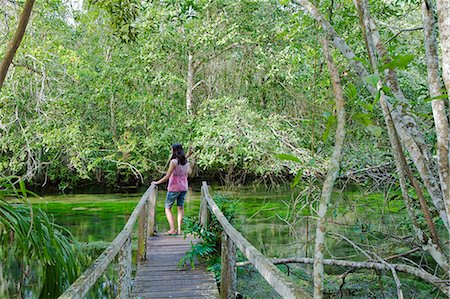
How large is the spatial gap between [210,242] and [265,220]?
7.44m

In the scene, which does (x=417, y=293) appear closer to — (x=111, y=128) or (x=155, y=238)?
(x=155, y=238)

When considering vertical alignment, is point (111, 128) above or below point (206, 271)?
above

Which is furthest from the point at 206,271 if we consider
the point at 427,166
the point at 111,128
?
the point at 111,128

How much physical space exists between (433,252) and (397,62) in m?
2.15

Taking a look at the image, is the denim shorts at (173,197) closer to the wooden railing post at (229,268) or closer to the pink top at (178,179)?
the pink top at (178,179)

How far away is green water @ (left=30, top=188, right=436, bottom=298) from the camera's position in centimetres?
666

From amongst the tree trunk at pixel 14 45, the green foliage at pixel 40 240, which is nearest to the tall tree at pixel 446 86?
the green foliage at pixel 40 240

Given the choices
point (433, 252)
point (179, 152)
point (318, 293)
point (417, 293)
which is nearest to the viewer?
point (318, 293)

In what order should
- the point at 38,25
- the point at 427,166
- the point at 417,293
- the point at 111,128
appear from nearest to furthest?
the point at 427,166
the point at 417,293
the point at 38,25
the point at 111,128

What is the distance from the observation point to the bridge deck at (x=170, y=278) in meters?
4.67

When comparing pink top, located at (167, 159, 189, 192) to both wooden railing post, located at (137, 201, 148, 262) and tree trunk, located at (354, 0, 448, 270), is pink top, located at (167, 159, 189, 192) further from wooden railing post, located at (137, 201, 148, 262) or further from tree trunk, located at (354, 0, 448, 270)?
tree trunk, located at (354, 0, 448, 270)

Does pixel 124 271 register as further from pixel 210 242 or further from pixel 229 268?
pixel 210 242

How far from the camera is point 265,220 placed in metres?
13.2

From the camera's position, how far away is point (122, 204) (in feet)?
53.7
